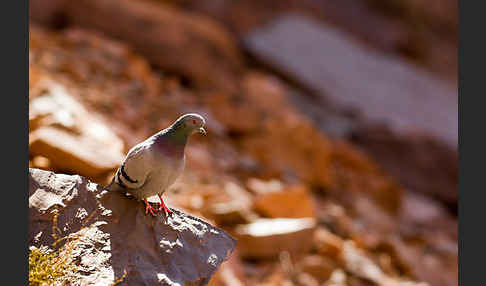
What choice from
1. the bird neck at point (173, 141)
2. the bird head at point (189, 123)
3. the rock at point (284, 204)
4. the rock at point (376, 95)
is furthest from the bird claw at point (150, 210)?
the rock at point (376, 95)

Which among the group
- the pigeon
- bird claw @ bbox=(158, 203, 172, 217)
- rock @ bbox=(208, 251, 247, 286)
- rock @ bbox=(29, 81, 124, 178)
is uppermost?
the pigeon

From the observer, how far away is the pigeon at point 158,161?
204 cm

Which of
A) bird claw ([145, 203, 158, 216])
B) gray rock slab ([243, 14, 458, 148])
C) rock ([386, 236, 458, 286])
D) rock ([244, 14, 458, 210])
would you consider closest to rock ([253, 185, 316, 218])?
rock ([386, 236, 458, 286])

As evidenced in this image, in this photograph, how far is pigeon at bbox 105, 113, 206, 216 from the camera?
2.04 metres

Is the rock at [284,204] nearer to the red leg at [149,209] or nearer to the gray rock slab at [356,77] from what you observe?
the red leg at [149,209]

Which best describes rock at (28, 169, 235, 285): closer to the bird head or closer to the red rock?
the bird head

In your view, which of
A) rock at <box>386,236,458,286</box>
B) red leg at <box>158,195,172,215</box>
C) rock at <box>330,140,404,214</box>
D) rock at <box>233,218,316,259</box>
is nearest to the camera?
red leg at <box>158,195,172,215</box>

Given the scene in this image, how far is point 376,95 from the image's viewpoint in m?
9.75

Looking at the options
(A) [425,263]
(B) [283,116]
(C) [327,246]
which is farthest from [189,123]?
(B) [283,116]

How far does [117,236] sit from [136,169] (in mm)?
284

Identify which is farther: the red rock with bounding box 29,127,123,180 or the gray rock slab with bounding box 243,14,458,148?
the gray rock slab with bounding box 243,14,458,148

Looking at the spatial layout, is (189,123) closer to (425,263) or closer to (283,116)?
(425,263)

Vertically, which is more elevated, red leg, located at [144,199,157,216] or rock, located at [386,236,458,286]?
rock, located at [386,236,458,286]

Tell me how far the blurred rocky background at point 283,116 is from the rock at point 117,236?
668mm
